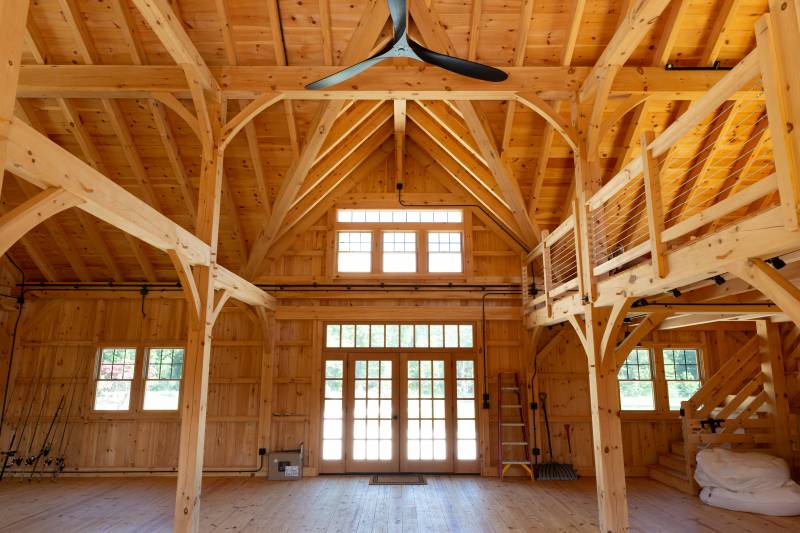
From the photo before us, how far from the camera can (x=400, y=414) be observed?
8.46 metres

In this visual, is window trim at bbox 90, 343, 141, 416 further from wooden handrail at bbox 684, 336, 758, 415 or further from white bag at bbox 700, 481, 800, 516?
wooden handrail at bbox 684, 336, 758, 415

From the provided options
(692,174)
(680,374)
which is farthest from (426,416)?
(692,174)

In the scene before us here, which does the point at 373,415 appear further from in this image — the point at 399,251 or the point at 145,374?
the point at 145,374

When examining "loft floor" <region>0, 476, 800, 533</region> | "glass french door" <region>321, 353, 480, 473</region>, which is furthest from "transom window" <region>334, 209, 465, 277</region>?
"loft floor" <region>0, 476, 800, 533</region>

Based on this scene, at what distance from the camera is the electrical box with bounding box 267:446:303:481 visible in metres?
7.94

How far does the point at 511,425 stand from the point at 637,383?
2422mm

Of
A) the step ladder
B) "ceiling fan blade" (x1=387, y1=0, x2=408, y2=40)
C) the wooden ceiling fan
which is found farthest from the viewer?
the step ladder

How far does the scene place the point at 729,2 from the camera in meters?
5.40

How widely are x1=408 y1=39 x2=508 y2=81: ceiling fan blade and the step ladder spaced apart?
5.49 m

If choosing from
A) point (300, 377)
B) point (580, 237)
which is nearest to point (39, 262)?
point (300, 377)

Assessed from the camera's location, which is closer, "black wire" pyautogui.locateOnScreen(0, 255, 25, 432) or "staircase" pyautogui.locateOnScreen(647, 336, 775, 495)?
"staircase" pyautogui.locateOnScreen(647, 336, 775, 495)

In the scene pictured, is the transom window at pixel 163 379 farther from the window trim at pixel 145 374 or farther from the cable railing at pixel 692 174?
the cable railing at pixel 692 174

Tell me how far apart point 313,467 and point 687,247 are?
6.77 m

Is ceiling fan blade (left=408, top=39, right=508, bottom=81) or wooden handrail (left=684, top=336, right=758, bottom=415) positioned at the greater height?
ceiling fan blade (left=408, top=39, right=508, bottom=81)
